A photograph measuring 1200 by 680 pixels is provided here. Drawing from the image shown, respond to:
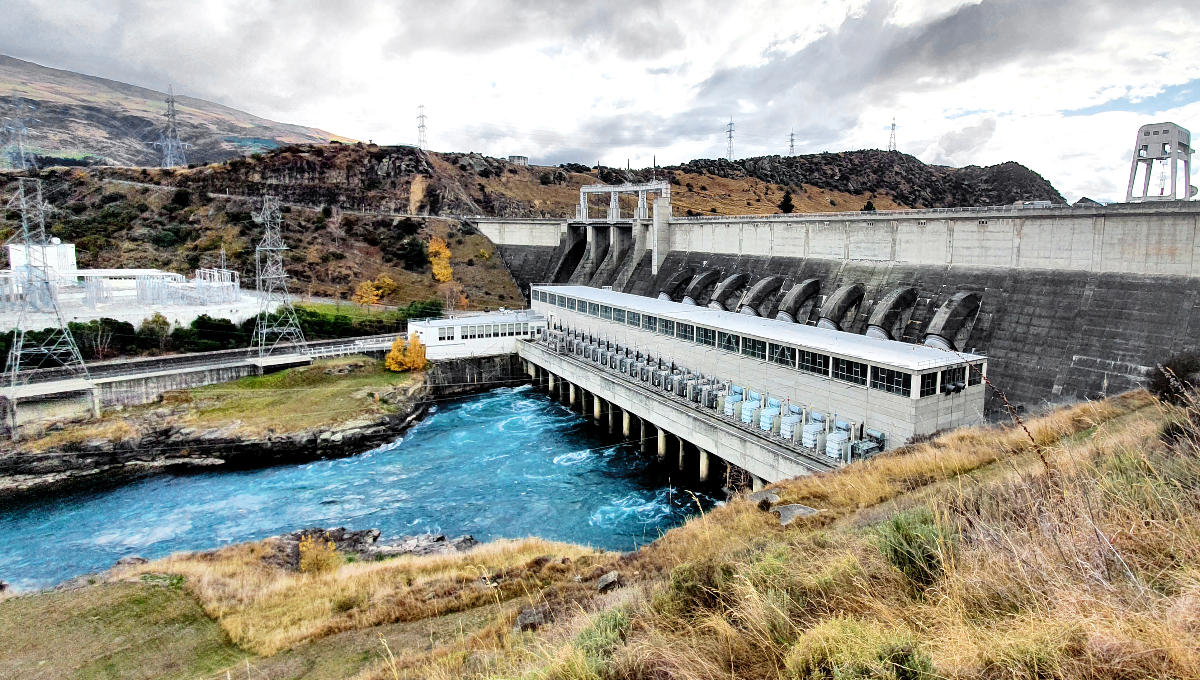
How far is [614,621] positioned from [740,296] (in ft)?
111

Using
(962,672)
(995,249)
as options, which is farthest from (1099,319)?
(962,672)

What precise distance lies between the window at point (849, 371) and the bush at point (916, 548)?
15592 millimetres

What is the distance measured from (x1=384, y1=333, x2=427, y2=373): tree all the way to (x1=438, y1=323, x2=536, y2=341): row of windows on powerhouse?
1.66 m

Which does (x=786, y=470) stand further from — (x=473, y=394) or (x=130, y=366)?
(x=130, y=366)

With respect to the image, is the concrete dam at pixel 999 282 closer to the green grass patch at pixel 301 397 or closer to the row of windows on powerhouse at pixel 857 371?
the row of windows on powerhouse at pixel 857 371

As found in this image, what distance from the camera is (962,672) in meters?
3.21

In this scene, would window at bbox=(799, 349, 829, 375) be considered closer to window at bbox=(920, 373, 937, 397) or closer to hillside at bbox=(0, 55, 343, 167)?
window at bbox=(920, 373, 937, 397)

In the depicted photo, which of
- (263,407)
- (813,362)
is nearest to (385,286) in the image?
(263,407)

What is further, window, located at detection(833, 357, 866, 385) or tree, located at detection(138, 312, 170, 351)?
tree, located at detection(138, 312, 170, 351)

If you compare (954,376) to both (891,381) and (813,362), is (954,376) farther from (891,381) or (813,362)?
(813,362)

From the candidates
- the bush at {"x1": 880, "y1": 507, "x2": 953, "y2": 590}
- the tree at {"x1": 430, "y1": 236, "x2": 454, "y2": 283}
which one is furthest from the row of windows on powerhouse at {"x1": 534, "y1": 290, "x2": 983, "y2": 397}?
the tree at {"x1": 430, "y1": 236, "x2": 454, "y2": 283}

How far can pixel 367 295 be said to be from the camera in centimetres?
5300

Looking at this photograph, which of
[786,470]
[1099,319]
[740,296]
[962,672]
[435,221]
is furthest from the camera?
[435,221]

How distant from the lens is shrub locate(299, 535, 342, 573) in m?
16.2
